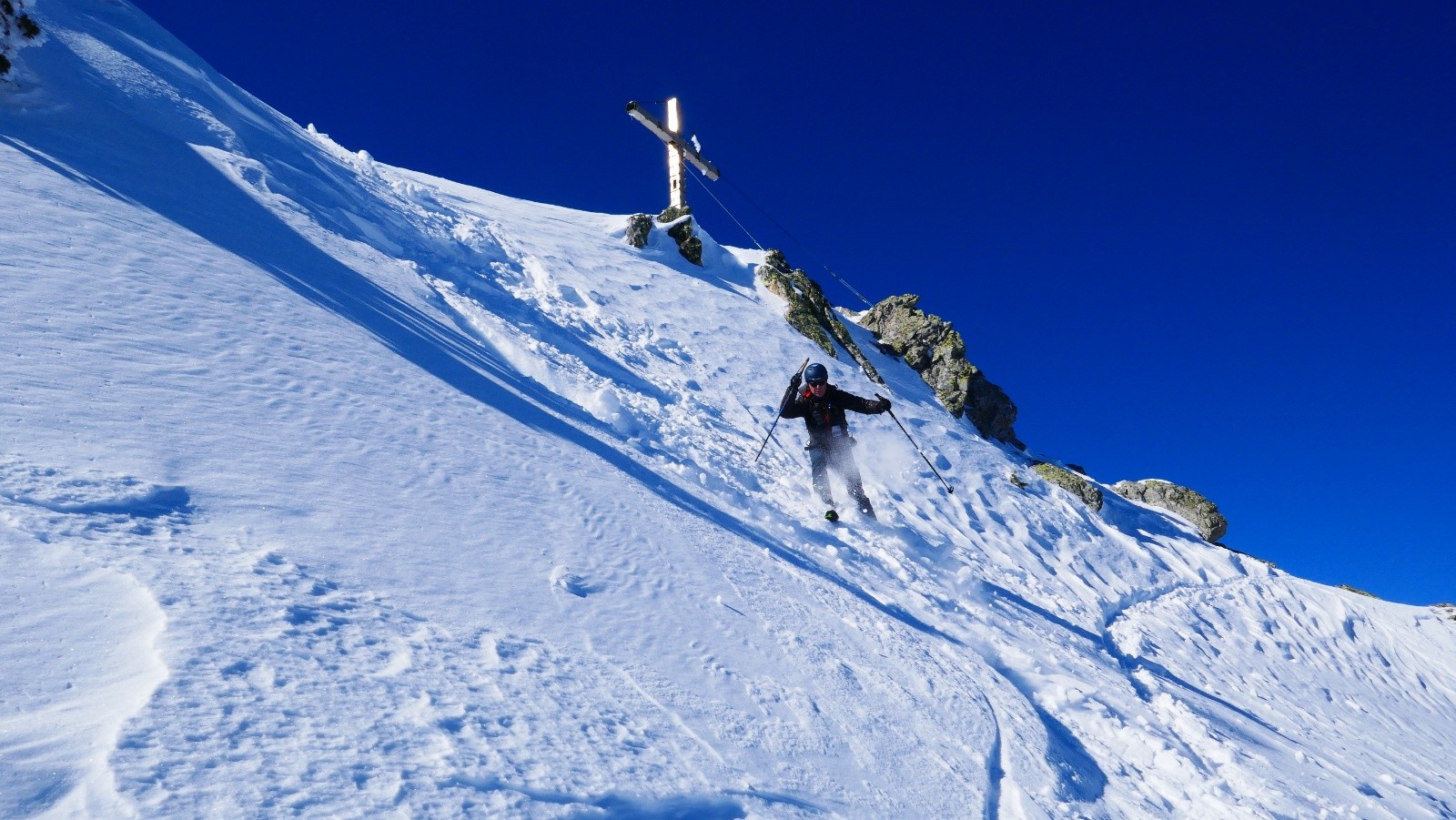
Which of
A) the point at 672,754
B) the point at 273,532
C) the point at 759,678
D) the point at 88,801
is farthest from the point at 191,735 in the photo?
the point at 759,678

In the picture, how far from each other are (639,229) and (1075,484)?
1262 cm

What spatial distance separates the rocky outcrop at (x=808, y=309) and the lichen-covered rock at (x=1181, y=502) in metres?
10.5

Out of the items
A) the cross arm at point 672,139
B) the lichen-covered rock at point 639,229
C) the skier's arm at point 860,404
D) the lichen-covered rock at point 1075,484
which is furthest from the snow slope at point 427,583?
the cross arm at point 672,139

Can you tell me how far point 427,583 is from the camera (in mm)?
3348

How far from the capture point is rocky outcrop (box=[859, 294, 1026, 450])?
791 inches

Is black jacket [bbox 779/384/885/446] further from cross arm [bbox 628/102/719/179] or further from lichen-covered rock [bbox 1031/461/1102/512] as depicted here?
cross arm [bbox 628/102/719/179]

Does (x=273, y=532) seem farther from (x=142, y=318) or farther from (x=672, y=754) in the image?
(x=142, y=318)

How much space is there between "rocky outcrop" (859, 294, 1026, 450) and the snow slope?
31.5 feet

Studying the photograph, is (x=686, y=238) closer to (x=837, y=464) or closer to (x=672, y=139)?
(x=672, y=139)

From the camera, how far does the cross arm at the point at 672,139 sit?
803 inches

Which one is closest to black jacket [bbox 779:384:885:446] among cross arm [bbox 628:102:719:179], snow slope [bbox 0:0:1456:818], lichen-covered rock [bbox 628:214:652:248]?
snow slope [bbox 0:0:1456:818]

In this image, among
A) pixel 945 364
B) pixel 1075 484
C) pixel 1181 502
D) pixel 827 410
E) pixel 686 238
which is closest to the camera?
pixel 827 410

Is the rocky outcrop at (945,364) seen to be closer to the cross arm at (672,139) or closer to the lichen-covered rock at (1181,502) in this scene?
the lichen-covered rock at (1181,502)

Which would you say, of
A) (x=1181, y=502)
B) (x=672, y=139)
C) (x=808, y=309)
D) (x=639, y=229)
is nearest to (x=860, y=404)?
(x=808, y=309)
